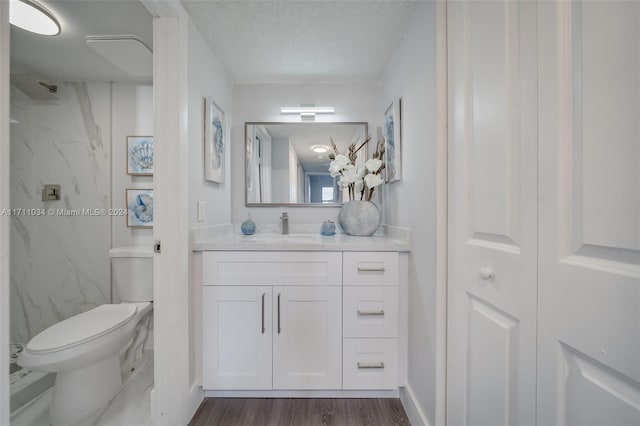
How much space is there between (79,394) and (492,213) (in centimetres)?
213

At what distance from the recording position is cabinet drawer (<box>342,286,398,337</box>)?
142 centimetres

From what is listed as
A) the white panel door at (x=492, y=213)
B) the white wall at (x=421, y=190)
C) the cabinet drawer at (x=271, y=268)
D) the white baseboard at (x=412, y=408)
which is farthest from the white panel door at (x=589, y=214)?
the cabinet drawer at (x=271, y=268)

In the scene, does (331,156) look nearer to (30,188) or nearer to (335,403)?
(335,403)

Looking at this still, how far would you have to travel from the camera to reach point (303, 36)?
1514 millimetres

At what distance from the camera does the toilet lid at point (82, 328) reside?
128cm

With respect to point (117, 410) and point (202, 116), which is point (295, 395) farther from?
point (202, 116)

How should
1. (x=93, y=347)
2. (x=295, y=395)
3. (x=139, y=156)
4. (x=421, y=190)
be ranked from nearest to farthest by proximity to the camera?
(x=421, y=190), (x=93, y=347), (x=295, y=395), (x=139, y=156)

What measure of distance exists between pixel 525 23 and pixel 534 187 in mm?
427

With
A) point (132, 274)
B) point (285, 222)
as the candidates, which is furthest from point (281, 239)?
point (132, 274)

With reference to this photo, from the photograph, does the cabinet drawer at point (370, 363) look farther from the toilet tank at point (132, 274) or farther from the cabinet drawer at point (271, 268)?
the toilet tank at point (132, 274)

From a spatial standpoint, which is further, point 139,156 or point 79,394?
point 139,156

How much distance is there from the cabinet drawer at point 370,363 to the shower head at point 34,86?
2677 mm

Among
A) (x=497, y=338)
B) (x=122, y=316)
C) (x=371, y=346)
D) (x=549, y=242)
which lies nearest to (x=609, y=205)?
(x=549, y=242)

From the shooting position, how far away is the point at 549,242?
0.61 meters
